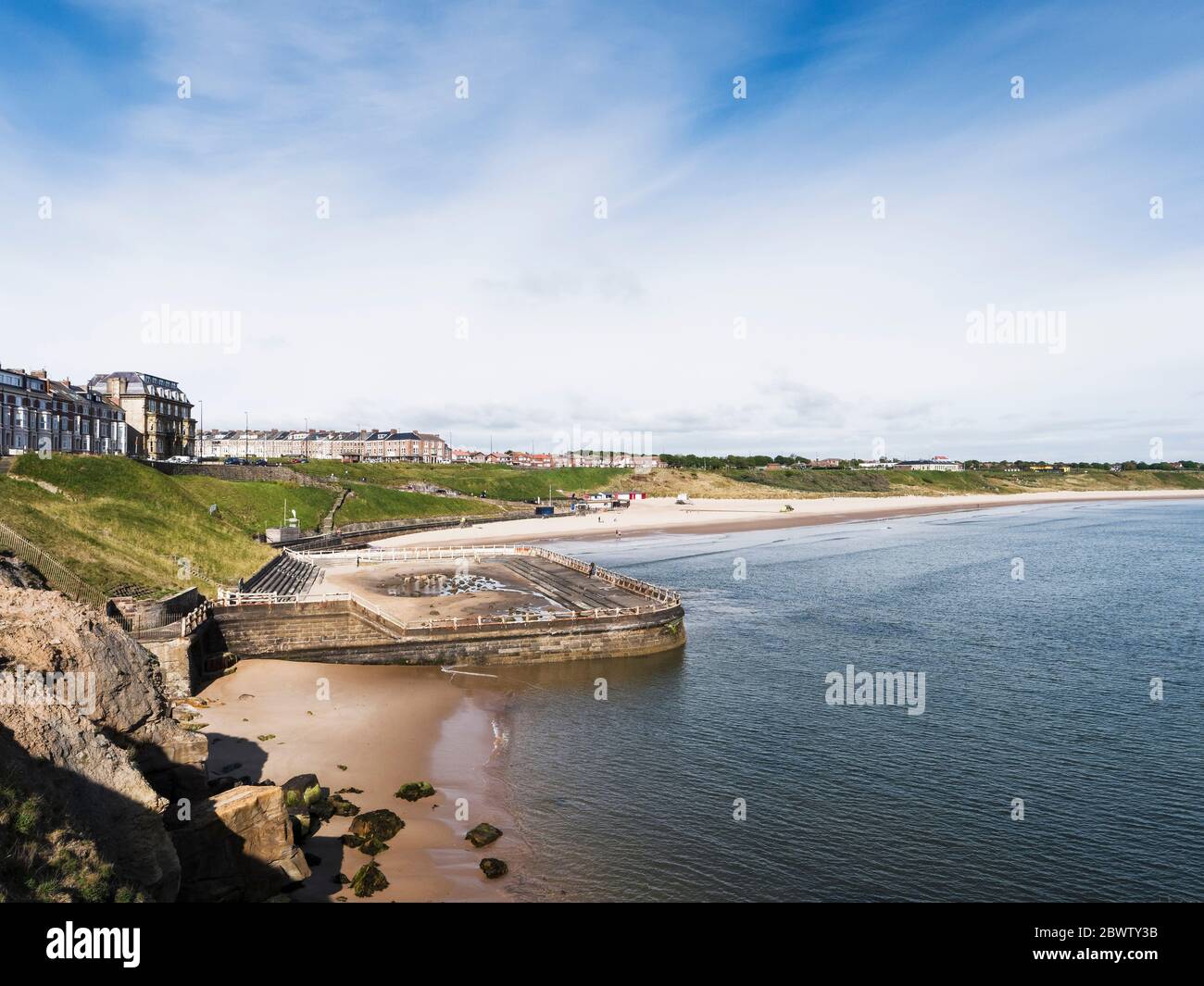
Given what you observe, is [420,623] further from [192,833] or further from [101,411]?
[101,411]

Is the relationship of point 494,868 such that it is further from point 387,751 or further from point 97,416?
point 97,416

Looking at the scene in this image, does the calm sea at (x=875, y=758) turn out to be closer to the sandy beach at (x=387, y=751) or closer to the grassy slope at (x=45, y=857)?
the sandy beach at (x=387, y=751)

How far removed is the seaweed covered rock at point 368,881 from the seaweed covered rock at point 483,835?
3285 millimetres

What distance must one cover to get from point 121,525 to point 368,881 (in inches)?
2032

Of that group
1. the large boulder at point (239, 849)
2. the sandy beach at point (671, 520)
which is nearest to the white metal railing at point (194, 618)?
the large boulder at point (239, 849)

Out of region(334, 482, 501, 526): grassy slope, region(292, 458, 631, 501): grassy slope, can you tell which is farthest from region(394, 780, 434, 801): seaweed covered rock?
region(292, 458, 631, 501): grassy slope

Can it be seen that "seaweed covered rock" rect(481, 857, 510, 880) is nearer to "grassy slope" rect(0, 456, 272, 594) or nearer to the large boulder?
the large boulder

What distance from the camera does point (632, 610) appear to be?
159 feet

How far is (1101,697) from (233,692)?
4563 centimetres

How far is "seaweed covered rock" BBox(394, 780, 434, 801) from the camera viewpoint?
1048 inches

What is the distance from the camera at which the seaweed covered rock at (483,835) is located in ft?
77.0

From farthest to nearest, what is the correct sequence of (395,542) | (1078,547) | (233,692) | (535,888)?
1. (1078,547)
2. (395,542)
3. (233,692)
4. (535,888)
